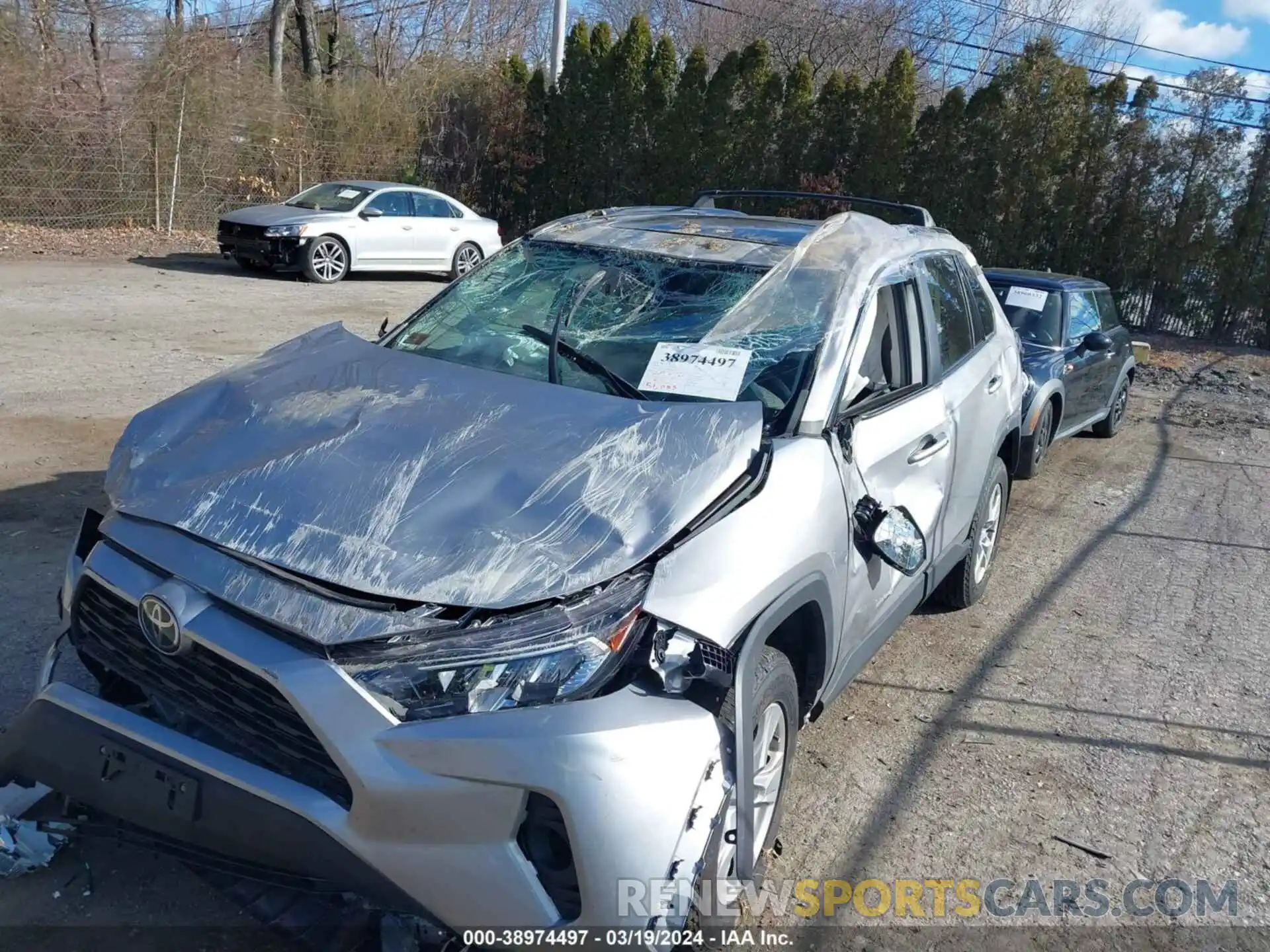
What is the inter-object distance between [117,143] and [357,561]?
18.8 m

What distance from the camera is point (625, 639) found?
8.09 ft

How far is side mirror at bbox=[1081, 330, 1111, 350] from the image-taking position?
8234 millimetres

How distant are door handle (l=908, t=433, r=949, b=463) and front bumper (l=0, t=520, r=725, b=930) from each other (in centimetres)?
179

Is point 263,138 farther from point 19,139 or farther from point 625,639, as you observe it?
point 625,639

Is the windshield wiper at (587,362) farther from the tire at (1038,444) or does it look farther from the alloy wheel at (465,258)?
the alloy wheel at (465,258)

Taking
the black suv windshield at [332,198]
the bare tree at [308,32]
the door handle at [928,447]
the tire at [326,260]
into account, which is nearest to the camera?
the door handle at [928,447]

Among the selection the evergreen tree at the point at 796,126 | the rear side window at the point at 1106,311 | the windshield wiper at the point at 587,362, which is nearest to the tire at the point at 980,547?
the windshield wiper at the point at 587,362

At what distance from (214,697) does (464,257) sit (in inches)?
621

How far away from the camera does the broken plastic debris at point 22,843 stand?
301 cm

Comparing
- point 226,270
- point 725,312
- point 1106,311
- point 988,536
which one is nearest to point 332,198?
point 226,270

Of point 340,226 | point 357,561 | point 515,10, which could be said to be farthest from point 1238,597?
point 515,10

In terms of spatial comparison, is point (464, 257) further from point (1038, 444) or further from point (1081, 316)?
point (1038, 444)

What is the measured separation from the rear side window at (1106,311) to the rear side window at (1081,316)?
87mm

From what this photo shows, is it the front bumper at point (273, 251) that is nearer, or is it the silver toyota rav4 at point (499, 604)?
the silver toyota rav4 at point (499, 604)
